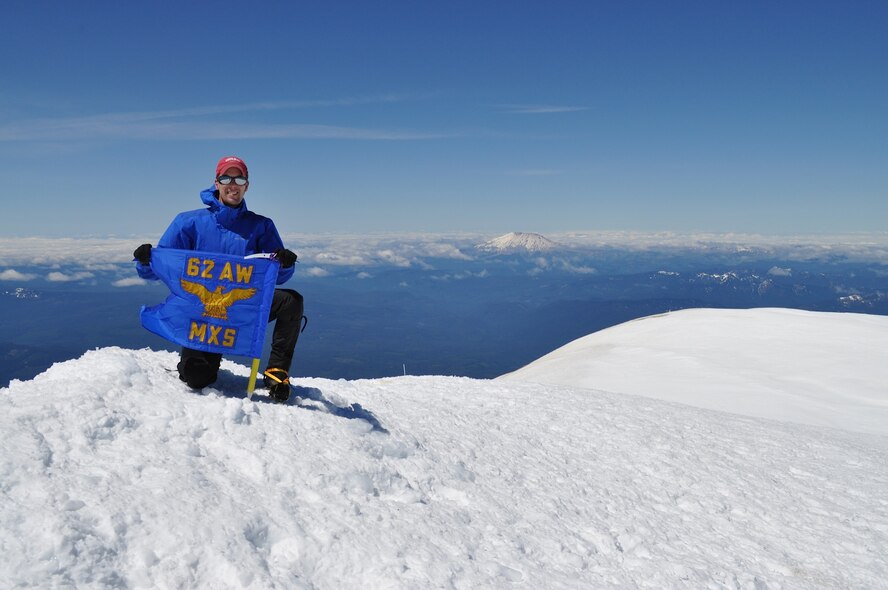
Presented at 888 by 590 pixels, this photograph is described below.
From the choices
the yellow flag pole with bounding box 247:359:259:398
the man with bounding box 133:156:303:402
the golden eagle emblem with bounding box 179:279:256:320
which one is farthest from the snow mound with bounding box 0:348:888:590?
the golden eagle emblem with bounding box 179:279:256:320

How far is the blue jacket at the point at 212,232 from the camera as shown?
19.7 ft

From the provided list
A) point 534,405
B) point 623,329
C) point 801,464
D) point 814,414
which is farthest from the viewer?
point 623,329

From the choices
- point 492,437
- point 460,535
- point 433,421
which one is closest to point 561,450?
point 492,437

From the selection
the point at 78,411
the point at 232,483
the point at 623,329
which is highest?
the point at 78,411

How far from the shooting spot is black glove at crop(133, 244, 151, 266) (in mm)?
5840

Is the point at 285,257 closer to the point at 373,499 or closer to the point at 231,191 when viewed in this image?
the point at 231,191

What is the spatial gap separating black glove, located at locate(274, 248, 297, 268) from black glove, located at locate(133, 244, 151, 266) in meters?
1.39

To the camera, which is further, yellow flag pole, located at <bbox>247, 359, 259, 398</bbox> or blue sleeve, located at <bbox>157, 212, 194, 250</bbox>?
blue sleeve, located at <bbox>157, 212, 194, 250</bbox>

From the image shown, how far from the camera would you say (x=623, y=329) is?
28812mm

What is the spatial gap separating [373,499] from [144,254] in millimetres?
3701

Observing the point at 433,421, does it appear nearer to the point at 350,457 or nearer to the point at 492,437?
the point at 492,437

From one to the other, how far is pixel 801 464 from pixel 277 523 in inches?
302

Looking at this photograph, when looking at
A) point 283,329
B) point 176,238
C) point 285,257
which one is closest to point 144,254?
point 176,238

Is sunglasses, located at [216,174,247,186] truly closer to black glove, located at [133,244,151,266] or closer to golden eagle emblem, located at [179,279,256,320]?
black glove, located at [133,244,151,266]
